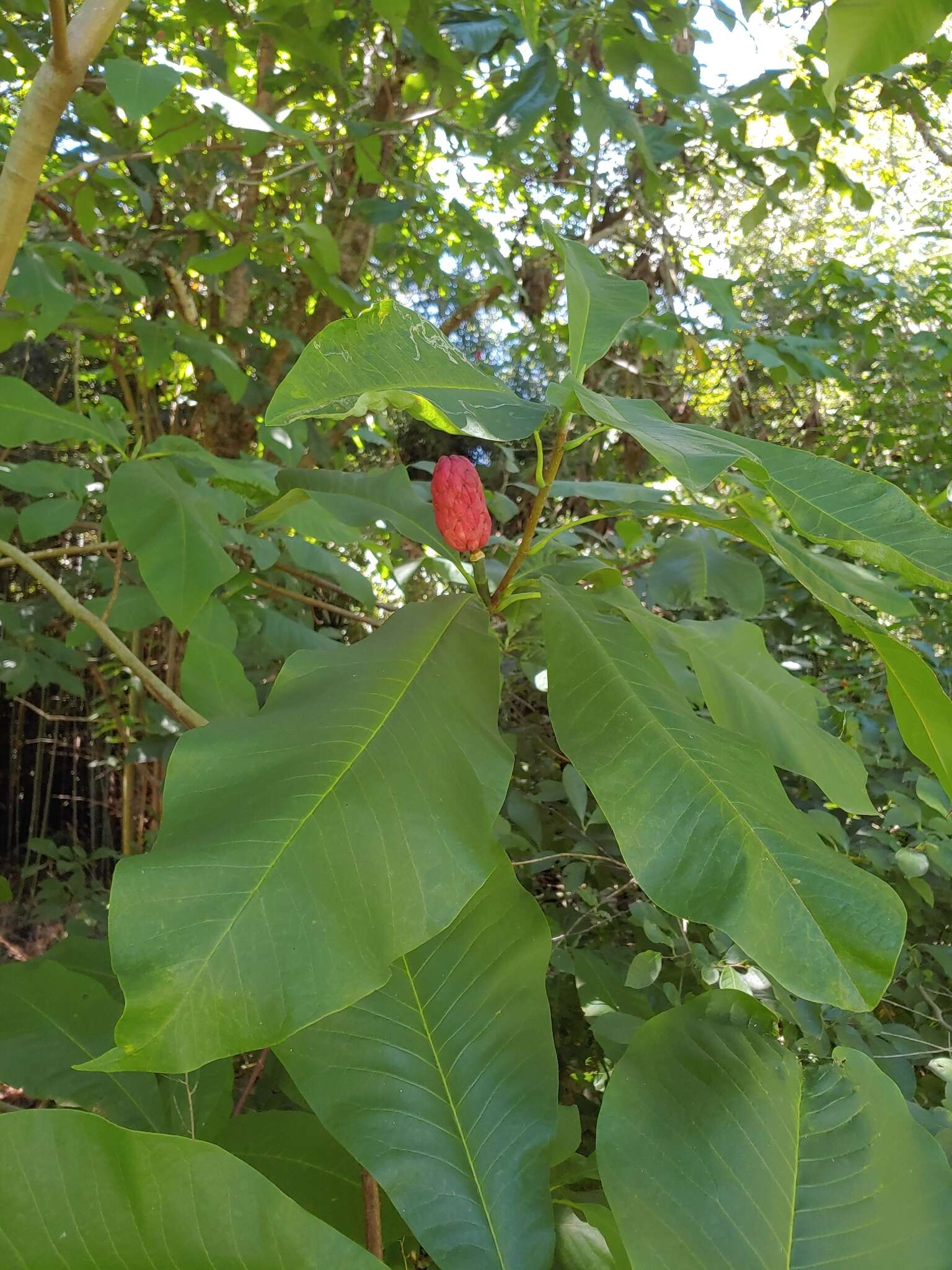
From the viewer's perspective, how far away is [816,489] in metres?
0.51

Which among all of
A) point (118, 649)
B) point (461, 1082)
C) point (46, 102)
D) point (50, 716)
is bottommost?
point (50, 716)

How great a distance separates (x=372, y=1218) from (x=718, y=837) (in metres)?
0.40

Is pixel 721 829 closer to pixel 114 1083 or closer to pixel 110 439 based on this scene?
pixel 114 1083

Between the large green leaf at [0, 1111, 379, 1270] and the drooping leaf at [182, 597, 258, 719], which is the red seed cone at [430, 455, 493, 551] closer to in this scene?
the drooping leaf at [182, 597, 258, 719]

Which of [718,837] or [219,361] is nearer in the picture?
[718,837]

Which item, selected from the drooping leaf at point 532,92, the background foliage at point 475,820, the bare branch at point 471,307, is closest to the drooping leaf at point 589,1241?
the background foliage at point 475,820

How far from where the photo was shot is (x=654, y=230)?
2611 mm

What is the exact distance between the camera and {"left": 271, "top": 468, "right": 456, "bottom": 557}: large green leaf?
794 mm

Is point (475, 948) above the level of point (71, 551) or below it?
below

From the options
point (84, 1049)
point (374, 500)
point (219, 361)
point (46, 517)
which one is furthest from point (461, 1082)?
point (219, 361)

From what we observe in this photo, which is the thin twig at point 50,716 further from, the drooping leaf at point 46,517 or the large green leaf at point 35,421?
the large green leaf at point 35,421

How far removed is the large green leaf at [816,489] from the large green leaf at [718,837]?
0.16 m

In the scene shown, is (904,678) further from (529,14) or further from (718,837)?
(529,14)

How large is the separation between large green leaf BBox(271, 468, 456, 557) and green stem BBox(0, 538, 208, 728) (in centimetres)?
22
